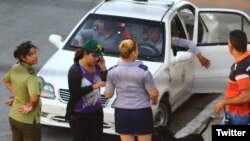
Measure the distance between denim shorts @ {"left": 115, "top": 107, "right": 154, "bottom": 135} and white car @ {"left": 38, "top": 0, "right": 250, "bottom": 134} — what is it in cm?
136

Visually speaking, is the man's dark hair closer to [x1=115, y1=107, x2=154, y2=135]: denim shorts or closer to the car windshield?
[x1=115, y1=107, x2=154, y2=135]: denim shorts

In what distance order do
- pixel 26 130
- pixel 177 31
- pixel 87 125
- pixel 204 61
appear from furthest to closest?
pixel 177 31
pixel 204 61
pixel 87 125
pixel 26 130

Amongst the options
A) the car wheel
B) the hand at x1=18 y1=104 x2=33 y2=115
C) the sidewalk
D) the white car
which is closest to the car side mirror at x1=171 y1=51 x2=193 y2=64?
the white car

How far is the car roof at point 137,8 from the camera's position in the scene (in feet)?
32.5

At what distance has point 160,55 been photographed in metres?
9.45

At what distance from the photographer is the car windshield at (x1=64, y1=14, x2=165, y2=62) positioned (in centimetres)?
950

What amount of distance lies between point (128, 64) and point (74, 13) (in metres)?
8.46

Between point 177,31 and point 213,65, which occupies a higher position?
point 177,31

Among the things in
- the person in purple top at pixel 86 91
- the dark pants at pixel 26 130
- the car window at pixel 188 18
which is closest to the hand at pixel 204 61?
the car window at pixel 188 18

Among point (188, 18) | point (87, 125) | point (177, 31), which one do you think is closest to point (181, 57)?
point (177, 31)

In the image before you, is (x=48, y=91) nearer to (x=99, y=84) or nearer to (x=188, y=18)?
(x=99, y=84)

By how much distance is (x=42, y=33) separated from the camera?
1377cm

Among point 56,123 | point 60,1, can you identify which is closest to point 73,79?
point 56,123

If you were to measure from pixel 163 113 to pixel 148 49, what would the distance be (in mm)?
953
